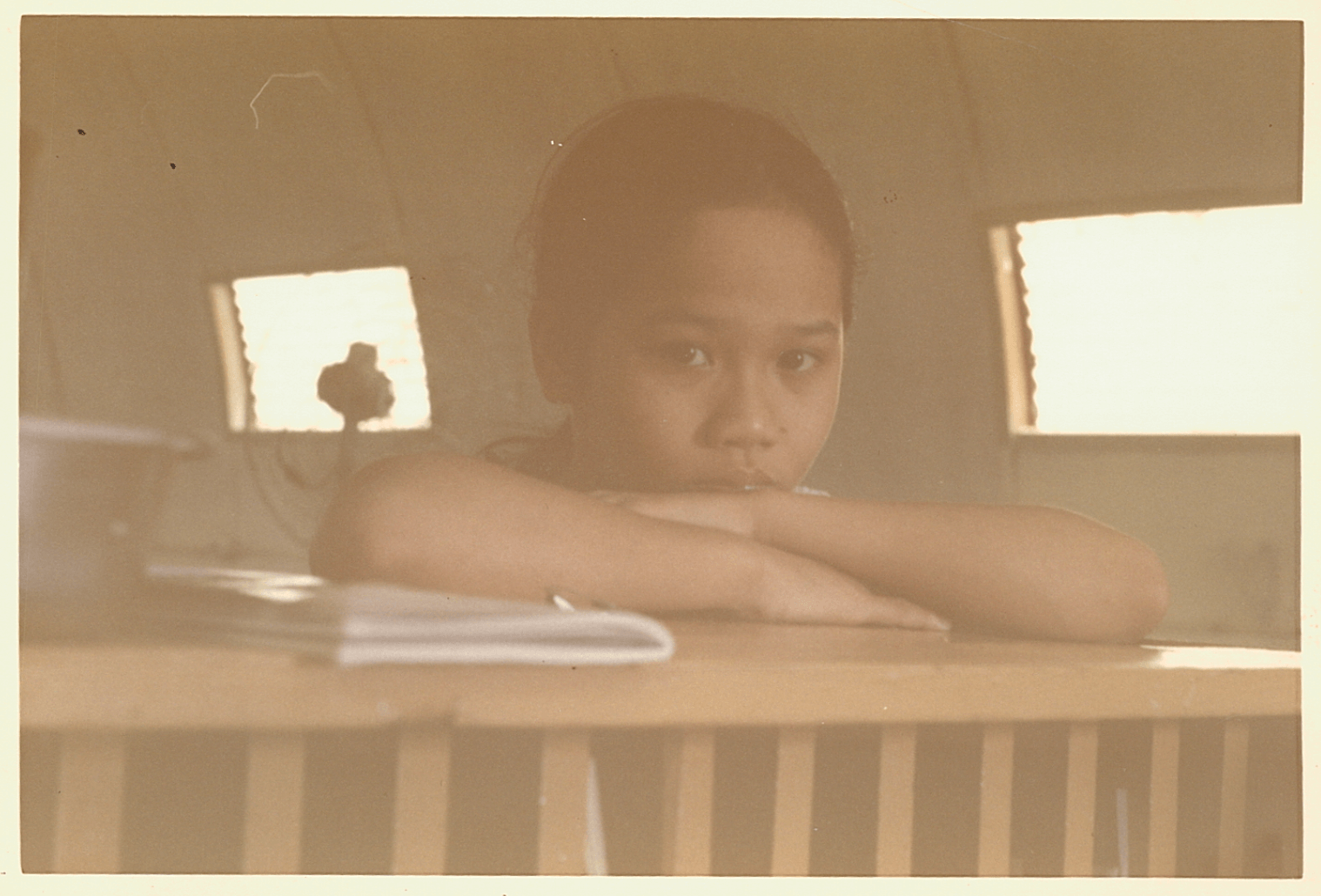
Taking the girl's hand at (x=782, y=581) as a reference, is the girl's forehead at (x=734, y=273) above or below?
above

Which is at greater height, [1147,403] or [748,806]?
[1147,403]

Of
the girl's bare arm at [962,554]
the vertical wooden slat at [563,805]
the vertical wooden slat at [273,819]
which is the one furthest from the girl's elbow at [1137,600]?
the vertical wooden slat at [273,819]

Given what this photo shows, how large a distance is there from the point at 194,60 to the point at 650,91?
15.3 inches

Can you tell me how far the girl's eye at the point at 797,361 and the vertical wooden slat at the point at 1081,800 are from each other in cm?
37

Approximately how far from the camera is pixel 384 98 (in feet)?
2.85

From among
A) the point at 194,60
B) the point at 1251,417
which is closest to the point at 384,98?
the point at 194,60

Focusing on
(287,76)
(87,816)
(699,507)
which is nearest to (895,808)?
(699,507)

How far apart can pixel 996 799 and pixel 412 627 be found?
1.67ft

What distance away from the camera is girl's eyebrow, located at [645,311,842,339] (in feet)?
2.81

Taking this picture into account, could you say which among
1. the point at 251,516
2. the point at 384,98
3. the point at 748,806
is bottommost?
the point at 748,806

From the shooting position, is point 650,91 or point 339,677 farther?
point 650,91

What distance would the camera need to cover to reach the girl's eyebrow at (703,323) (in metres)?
0.86

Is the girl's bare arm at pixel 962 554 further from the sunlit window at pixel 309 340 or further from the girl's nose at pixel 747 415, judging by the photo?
the sunlit window at pixel 309 340
